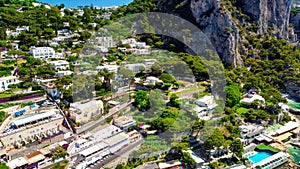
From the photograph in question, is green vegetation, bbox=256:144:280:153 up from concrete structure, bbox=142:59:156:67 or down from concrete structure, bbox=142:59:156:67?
down

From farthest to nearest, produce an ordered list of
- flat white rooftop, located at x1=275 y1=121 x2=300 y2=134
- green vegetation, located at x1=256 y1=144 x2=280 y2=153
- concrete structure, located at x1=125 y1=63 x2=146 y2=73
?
1. concrete structure, located at x1=125 y1=63 x2=146 y2=73
2. flat white rooftop, located at x1=275 y1=121 x2=300 y2=134
3. green vegetation, located at x1=256 y1=144 x2=280 y2=153

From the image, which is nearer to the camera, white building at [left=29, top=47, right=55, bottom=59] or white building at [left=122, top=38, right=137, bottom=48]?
white building at [left=29, top=47, right=55, bottom=59]

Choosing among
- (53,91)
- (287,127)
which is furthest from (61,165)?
(287,127)

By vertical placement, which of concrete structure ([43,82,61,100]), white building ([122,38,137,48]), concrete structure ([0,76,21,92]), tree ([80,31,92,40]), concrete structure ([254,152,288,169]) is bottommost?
concrete structure ([254,152,288,169])

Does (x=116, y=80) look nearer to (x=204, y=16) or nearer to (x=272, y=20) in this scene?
(x=204, y=16)

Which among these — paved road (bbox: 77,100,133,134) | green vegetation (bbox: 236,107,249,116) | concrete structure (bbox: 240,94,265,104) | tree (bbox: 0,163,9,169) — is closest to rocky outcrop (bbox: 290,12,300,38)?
concrete structure (bbox: 240,94,265,104)

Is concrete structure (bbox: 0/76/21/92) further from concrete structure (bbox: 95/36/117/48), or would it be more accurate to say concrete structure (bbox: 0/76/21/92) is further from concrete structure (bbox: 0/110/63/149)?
concrete structure (bbox: 95/36/117/48)

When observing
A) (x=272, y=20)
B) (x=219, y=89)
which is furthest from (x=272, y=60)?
(x=219, y=89)
